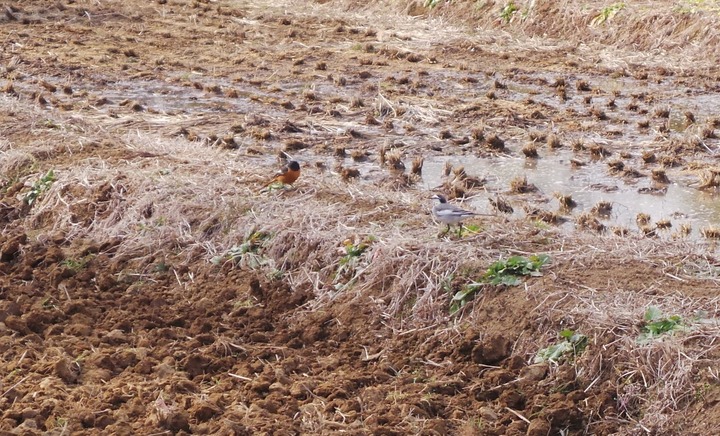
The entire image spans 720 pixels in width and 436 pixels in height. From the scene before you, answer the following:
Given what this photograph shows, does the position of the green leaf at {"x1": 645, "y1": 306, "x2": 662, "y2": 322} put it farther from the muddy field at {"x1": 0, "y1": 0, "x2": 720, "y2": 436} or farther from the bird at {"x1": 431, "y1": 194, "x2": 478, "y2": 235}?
the bird at {"x1": 431, "y1": 194, "x2": 478, "y2": 235}

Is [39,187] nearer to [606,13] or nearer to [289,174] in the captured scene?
[289,174]

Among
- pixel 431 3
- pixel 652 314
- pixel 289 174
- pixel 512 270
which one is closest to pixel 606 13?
pixel 431 3

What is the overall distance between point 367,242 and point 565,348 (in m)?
1.66

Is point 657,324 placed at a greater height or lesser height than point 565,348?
greater

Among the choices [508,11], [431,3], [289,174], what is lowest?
[431,3]

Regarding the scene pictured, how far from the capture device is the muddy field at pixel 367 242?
534 cm

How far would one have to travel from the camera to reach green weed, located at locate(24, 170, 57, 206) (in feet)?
27.7

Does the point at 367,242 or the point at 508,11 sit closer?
the point at 367,242

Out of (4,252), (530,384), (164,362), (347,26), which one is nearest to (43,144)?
(4,252)

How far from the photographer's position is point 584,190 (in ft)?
29.1

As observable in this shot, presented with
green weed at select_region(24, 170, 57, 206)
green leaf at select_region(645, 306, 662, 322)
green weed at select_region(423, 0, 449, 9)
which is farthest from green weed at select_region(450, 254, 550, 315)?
green weed at select_region(423, 0, 449, 9)

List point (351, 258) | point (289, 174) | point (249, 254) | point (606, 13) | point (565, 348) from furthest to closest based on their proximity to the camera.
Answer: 1. point (606, 13)
2. point (289, 174)
3. point (249, 254)
4. point (351, 258)
5. point (565, 348)

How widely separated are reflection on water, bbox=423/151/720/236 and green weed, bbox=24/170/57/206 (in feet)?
9.85

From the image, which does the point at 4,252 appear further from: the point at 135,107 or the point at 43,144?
the point at 135,107
